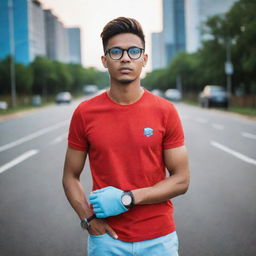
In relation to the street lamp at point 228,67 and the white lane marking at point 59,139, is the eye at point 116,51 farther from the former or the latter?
the street lamp at point 228,67

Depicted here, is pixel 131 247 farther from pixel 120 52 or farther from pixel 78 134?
pixel 120 52

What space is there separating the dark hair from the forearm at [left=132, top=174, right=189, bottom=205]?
762 millimetres

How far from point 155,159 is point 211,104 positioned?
34730mm

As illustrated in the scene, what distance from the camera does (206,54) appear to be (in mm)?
47625

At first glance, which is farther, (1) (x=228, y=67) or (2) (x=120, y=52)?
(1) (x=228, y=67)

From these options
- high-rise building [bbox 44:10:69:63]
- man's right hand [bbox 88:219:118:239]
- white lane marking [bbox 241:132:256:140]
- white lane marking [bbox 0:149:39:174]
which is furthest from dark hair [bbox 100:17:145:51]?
high-rise building [bbox 44:10:69:63]

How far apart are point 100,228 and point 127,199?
0.23 meters

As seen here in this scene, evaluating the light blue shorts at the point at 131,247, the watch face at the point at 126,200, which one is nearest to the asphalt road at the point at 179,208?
the light blue shorts at the point at 131,247

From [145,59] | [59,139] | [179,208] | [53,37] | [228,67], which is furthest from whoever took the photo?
[53,37]

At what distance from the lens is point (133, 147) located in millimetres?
2154

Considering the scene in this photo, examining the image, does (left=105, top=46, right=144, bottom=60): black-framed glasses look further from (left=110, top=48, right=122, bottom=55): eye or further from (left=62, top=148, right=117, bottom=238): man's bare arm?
(left=62, top=148, right=117, bottom=238): man's bare arm

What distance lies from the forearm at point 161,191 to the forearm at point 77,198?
290 millimetres

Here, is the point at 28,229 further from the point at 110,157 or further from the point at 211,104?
the point at 211,104

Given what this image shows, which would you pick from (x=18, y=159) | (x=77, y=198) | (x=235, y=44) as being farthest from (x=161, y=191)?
(x=235, y=44)
